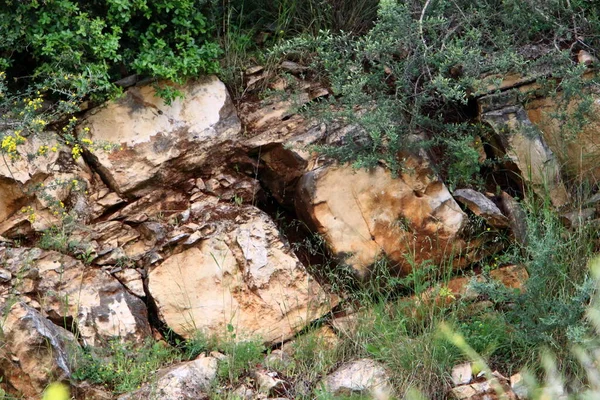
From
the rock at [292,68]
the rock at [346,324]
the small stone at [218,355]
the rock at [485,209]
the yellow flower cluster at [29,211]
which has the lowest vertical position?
the rock at [346,324]

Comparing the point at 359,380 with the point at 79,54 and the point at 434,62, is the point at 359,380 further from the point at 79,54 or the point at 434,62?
the point at 79,54

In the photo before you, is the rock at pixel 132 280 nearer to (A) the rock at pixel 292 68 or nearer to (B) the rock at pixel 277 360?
(B) the rock at pixel 277 360

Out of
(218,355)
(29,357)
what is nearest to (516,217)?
(218,355)

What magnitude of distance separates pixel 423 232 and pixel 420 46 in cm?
116

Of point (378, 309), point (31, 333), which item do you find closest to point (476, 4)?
point (378, 309)

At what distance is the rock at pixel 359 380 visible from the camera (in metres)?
3.87

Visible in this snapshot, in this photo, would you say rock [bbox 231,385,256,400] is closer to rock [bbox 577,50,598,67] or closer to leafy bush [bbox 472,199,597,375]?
leafy bush [bbox 472,199,597,375]

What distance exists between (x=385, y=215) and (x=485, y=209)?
2.00 ft

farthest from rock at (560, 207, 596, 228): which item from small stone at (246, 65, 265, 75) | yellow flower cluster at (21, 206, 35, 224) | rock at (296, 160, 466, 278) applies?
yellow flower cluster at (21, 206, 35, 224)

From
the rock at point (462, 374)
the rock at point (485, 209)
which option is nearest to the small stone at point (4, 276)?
the rock at point (462, 374)

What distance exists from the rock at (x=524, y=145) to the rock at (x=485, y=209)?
1.01 feet

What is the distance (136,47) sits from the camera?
504 centimetres

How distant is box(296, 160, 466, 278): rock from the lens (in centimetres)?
467

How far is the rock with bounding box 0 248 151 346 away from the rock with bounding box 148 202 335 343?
0.20 meters
